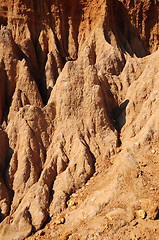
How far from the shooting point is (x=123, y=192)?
6.73 m

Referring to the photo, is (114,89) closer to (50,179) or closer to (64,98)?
(64,98)

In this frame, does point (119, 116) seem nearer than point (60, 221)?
No

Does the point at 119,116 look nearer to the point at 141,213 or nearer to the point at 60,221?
the point at 141,213

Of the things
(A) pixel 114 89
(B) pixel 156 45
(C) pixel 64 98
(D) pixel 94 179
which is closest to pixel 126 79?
(A) pixel 114 89

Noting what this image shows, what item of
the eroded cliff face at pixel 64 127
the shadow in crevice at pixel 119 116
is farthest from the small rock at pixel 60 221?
the shadow in crevice at pixel 119 116

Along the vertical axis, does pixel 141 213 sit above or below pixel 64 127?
below

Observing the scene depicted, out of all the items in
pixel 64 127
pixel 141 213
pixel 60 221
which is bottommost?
pixel 60 221

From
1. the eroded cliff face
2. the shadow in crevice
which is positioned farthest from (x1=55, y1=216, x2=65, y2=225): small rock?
the shadow in crevice

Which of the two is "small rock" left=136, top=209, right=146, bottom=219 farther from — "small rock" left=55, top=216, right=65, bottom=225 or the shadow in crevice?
the shadow in crevice

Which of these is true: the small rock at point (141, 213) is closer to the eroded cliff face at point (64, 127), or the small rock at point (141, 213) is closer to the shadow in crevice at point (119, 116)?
the eroded cliff face at point (64, 127)

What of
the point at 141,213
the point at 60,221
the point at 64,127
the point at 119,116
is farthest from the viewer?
the point at 119,116

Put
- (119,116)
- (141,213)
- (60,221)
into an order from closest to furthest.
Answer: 1. (141,213)
2. (60,221)
3. (119,116)

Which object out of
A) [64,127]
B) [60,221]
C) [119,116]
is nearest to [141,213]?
[60,221]

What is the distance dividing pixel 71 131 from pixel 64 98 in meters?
1.57
